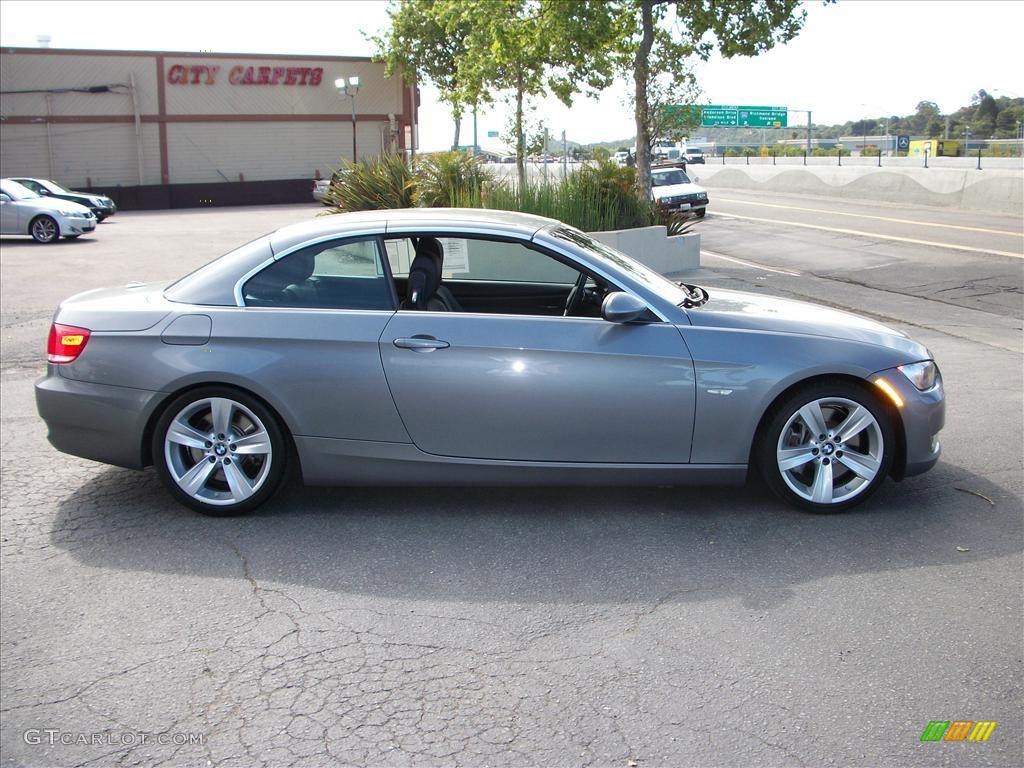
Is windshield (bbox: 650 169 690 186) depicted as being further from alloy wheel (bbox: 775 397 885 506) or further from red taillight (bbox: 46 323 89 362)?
red taillight (bbox: 46 323 89 362)

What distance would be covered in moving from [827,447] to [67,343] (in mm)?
3996

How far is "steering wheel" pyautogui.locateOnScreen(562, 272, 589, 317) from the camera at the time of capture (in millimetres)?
5734

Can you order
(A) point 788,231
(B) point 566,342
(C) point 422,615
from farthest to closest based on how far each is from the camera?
(A) point 788,231 → (B) point 566,342 → (C) point 422,615

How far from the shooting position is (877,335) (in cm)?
551

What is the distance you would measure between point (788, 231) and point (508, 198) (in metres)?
11.8

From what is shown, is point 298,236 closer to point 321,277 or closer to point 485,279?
point 321,277

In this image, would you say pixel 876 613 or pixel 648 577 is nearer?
pixel 876 613

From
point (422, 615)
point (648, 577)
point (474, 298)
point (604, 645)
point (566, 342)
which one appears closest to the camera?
point (604, 645)

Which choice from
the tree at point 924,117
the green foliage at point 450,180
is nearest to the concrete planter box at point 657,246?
the green foliage at point 450,180

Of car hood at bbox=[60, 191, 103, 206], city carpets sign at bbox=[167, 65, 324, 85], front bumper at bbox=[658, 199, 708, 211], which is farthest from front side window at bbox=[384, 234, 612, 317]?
city carpets sign at bbox=[167, 65, 324, 85]

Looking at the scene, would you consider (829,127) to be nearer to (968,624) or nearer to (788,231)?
(788,231)

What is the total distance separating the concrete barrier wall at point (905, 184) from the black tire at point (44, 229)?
18.8m

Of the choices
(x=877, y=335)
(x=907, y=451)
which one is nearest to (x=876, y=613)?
(x=907, y=451)

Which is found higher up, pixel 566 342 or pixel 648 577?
pixel 566 342
